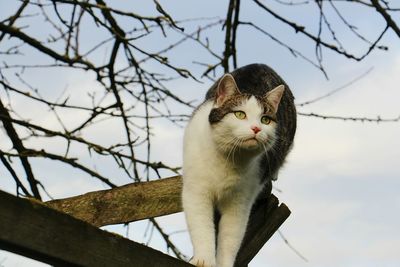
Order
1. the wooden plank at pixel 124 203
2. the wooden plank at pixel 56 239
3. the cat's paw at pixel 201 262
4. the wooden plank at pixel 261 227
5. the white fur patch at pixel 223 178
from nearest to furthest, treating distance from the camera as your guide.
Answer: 1. the wooden plank at pixel 56 239
2. the cat's paw at pixel 201 262
3. the white fur patch at pixel 223 178
4. the wooden plank at pixel 124 203
5. the wooden plank at pixel 261 227

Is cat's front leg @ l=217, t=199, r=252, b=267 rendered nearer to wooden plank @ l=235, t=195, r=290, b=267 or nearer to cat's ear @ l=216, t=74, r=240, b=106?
wooden plank @ l=235, t=195, r=290, b=267

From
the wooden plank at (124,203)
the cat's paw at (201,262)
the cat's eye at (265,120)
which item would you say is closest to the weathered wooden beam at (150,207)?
the wooden plank at (124,203)

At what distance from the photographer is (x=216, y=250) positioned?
3174 millimetres

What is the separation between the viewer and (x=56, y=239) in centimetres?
166

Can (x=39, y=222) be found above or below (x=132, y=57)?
below

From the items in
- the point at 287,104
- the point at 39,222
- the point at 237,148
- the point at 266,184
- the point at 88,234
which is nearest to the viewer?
the point at 39,222

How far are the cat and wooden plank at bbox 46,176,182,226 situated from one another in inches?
7.1

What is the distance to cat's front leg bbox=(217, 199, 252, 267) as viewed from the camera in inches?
119

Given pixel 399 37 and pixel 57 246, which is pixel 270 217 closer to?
pixel 399 37

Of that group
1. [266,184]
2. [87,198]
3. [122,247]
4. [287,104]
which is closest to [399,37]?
[287,104]

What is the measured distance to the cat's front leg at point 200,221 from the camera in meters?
2.96

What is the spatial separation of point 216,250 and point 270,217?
11.9 inches

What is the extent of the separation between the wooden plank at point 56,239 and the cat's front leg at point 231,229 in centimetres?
117

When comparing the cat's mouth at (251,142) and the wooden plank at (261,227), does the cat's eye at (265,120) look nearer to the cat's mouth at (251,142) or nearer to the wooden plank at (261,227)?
the cat's mouth at (251,142)
